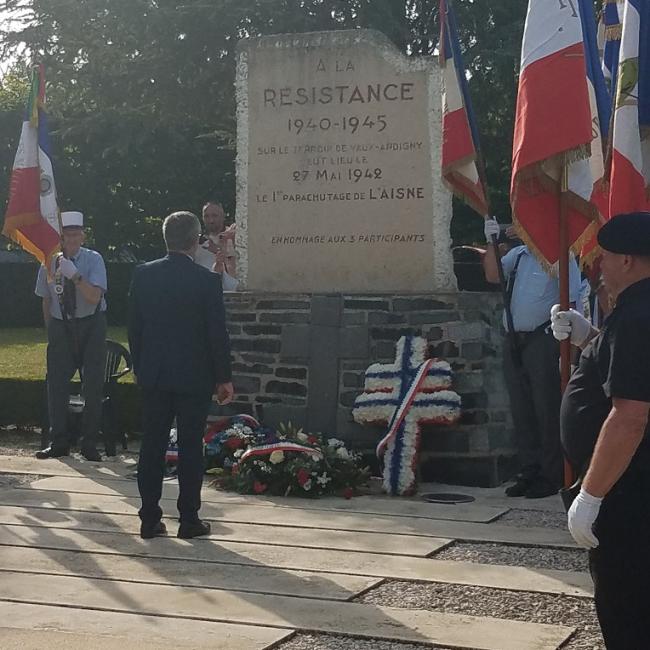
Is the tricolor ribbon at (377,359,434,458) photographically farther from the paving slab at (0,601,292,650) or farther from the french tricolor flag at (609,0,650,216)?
the french tricolor flag at (609,0,650,216)

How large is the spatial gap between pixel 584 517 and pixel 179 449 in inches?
133

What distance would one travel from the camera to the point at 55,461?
923cm

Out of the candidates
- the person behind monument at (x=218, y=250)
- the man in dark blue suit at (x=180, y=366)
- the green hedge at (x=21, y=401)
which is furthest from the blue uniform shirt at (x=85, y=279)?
the man in dark blue suit at (x=180, y=366)

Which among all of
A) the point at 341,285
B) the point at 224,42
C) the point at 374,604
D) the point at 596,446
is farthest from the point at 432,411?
the point at 224,42

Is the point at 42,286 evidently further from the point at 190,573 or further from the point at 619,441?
the point at 619,441

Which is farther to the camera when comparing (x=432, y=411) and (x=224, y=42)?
(x=224, y=42)

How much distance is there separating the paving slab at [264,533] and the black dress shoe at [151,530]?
14cm

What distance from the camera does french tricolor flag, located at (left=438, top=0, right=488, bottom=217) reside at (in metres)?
7.07

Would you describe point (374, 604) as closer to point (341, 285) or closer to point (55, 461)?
point (341, 285)

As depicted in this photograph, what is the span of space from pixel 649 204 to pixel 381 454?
3.63 metres

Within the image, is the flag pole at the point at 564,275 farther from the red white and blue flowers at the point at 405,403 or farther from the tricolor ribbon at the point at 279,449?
the tricolor ribbon at the point at 279,449

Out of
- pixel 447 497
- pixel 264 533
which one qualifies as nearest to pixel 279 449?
pixel 447 497

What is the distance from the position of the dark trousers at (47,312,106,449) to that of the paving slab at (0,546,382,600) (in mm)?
3301

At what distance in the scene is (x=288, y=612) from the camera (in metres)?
5.06
